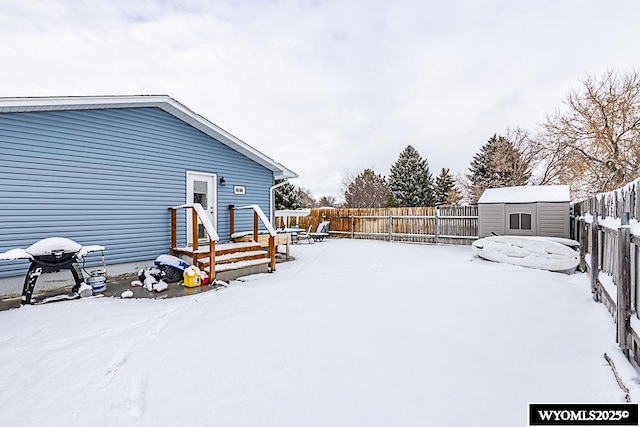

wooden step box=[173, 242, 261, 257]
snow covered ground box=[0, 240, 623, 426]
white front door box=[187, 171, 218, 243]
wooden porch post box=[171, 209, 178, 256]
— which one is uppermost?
white front door box=[187, 171, 218, 243]

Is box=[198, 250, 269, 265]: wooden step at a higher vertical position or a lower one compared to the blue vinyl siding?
lower

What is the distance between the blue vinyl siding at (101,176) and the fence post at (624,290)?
24.4ft

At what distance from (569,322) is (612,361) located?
1.23m

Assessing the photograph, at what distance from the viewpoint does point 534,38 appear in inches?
350

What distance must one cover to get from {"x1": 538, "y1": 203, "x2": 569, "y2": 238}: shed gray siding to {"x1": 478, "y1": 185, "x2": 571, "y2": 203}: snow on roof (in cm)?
19

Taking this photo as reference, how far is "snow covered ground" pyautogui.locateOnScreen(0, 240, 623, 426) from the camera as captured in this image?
6.82ft

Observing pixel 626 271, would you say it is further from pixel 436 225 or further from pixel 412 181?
pixel 412 181

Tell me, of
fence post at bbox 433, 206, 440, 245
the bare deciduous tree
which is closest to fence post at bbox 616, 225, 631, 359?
fence post at bbox 433, 206, 440, 245

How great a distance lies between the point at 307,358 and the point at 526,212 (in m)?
8.98

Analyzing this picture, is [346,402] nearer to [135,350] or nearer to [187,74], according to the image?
[135,350]

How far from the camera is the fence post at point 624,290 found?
2504mm

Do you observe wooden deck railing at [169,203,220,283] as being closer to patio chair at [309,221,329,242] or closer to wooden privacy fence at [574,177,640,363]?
wooden privacy fence at [574,177,640,363]

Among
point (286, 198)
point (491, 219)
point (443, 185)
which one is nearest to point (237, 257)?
point (491, 219)

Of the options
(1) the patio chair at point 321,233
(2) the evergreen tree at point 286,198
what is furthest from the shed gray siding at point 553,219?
(2) the evergreen tree at point 286,198
